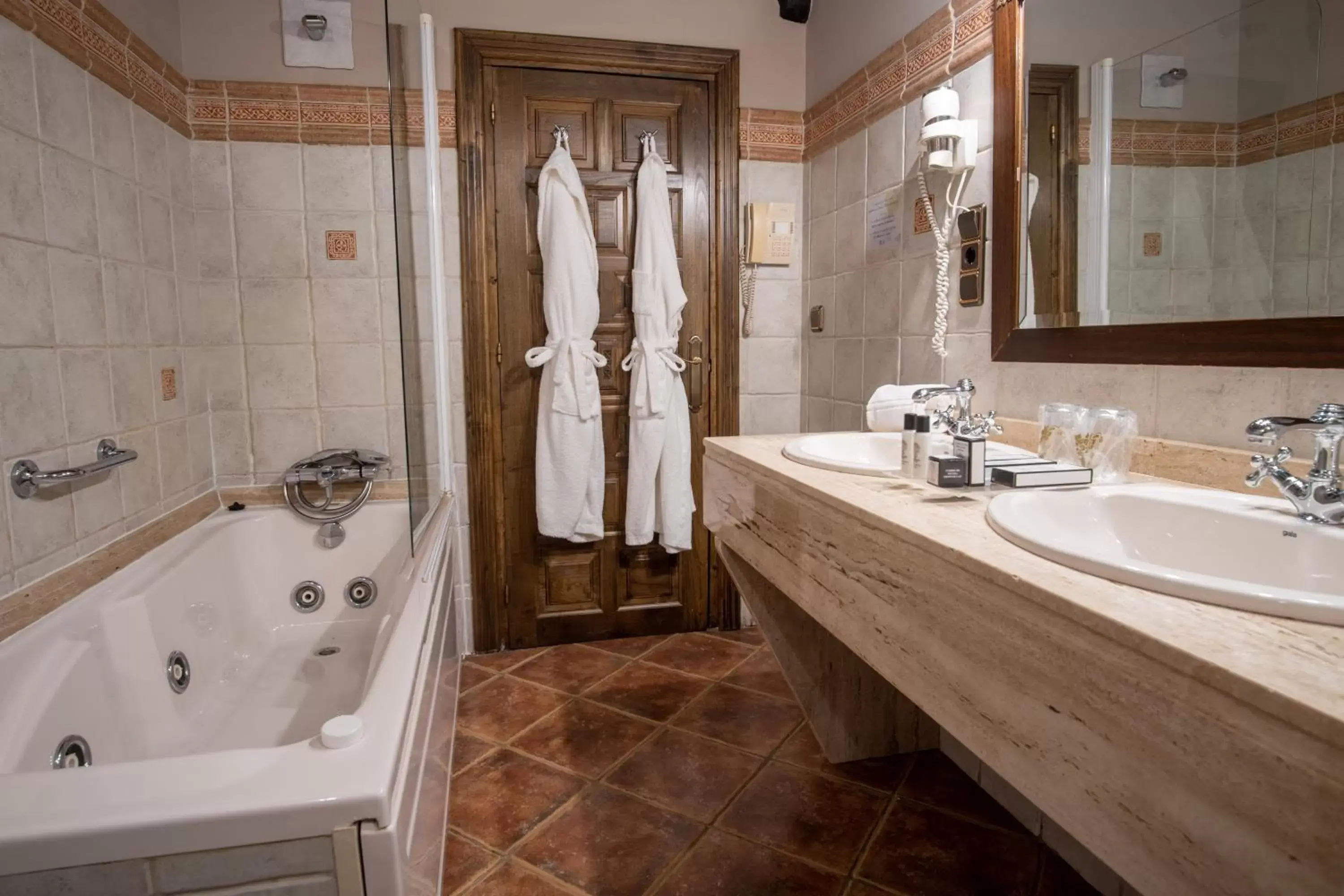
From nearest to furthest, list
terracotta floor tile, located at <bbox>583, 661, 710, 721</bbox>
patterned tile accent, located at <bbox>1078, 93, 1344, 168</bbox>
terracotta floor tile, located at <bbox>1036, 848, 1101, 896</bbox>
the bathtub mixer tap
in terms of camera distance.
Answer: patterned tile accent, located at <bbox>1078, 93, 1344, 168</bbox>, terracotta floor tile, located at <bbox>1036, 848, 1101, 896</bbox>, terracotta floor tile, located at <bbox>583, 661, 710, 721</bbox>, the bathtub mixer tap

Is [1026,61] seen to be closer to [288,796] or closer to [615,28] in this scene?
[615,28]

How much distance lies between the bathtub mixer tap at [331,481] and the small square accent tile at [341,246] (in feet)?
2.06

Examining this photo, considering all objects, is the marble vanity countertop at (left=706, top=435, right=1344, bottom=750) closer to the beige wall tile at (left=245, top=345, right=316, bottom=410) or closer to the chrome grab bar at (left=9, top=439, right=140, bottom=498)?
the chrome grab bar at (left=9, top=439, right=140, bottom=498)

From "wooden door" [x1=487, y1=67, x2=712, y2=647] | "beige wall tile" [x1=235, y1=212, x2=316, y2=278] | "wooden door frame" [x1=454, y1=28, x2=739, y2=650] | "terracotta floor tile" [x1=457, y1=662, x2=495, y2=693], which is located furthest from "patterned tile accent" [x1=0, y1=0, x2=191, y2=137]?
"terracotta floor tile" [x1=457, y1=662, x2=495, y2=693]

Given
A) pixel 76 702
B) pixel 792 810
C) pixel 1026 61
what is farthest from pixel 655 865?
pixel 1026 61

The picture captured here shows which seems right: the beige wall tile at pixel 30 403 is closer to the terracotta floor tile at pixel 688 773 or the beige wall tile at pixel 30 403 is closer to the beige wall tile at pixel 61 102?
the beige wall tile at pixel 61 102

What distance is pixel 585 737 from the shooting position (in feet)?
7.01

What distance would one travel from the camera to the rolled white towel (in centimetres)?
174

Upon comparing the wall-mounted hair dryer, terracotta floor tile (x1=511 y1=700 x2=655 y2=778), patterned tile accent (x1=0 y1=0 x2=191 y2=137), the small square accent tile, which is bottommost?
terracotta floor tile (x1=511 y1=700 x2=655 y2=778)

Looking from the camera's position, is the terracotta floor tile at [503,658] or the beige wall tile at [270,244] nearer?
the beige wall tile at [270,244]

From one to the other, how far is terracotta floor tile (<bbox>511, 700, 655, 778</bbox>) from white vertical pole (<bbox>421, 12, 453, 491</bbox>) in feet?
2.80

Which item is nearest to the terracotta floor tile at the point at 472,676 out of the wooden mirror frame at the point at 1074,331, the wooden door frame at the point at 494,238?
the wooden door frame at the point at 494,238

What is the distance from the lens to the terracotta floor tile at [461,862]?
1549 millimetres

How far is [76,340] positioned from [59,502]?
0.37m
